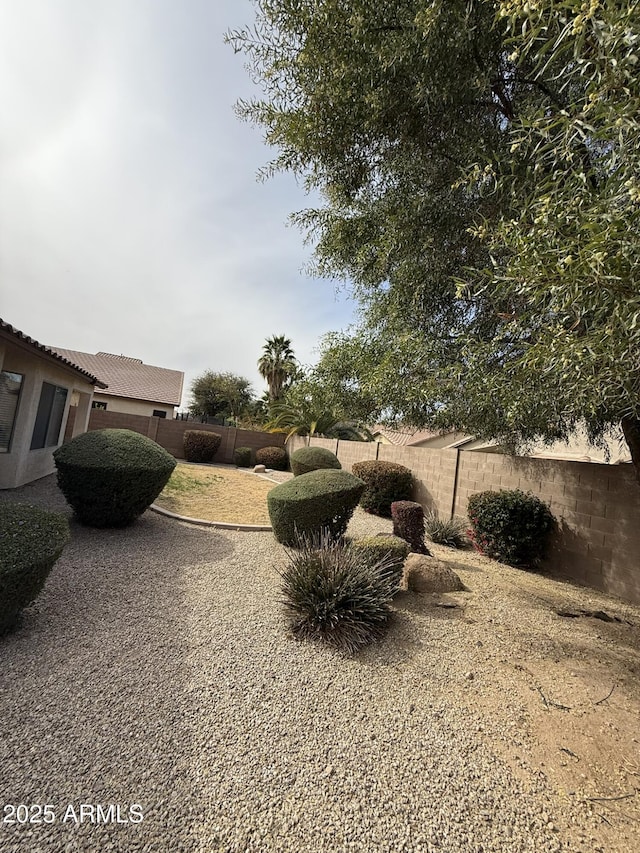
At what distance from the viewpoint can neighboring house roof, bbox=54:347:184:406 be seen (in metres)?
22.2

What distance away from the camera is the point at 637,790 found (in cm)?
210

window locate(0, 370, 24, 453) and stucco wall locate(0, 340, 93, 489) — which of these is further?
stucco wall locate(0, 340, 93, 489)

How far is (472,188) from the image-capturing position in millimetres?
3848

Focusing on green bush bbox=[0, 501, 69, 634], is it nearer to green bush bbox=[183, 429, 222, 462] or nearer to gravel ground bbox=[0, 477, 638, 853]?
gravel ground bbox=[0, 477, 638, 853]

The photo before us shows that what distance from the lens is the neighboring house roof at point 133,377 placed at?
22.2 m

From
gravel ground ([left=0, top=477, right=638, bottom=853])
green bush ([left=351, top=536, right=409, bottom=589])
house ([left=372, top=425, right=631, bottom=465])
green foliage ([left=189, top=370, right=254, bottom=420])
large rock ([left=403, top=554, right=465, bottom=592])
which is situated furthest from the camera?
green foliage ([left=189, top=370, right=254, bottom=420])

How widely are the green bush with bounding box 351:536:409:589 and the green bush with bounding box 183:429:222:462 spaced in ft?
47.5

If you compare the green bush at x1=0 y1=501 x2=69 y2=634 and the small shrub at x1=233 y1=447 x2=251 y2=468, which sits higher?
the small shrub at x1=233 y1=447 x2=251 y2=468

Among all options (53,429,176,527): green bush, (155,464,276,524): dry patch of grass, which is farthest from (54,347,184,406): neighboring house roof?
(53,429,176,527): green bush

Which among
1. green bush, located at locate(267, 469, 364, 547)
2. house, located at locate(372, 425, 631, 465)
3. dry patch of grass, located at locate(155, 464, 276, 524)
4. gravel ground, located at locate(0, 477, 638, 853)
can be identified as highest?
house, located at locate(372, 425, 631, 465)

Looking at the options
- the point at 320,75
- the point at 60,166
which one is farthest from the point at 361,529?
the point at 60,166

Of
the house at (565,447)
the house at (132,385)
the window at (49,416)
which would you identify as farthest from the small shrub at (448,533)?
the house at (132,385)

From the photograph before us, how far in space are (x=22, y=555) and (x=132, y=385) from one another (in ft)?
73.7

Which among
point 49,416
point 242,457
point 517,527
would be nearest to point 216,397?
point 242,457
